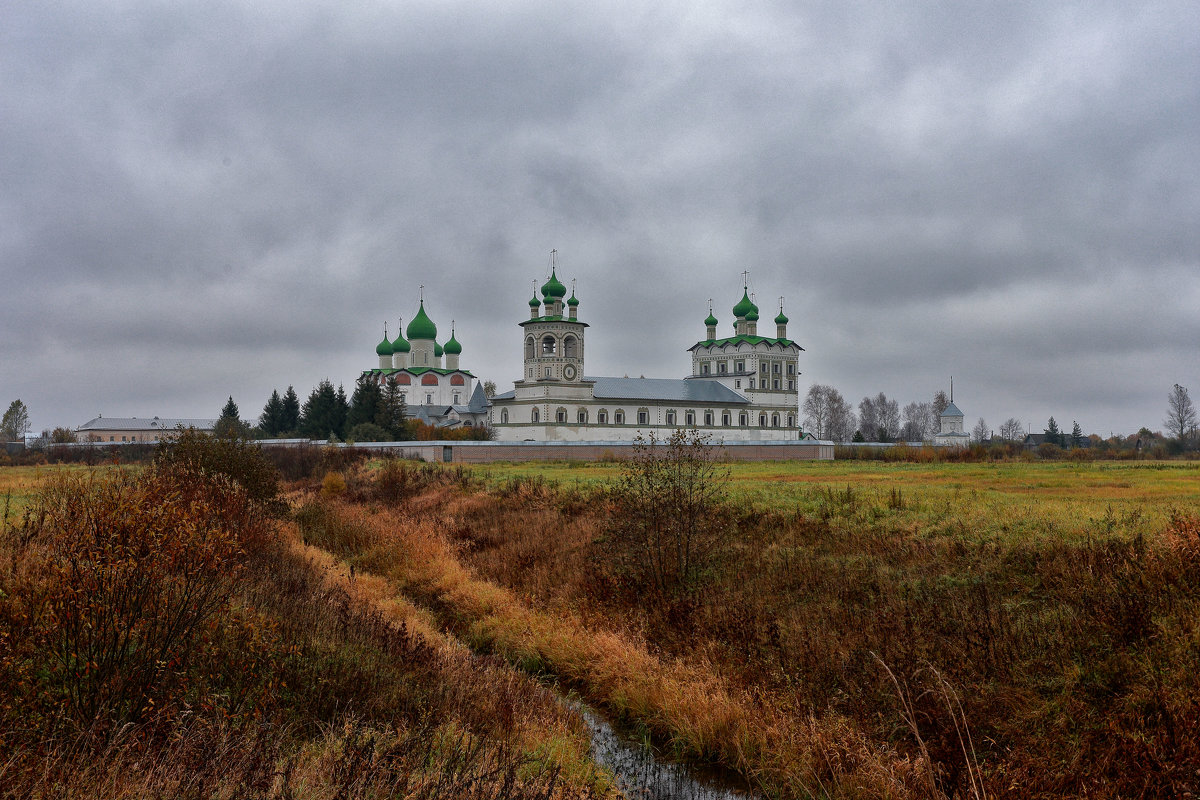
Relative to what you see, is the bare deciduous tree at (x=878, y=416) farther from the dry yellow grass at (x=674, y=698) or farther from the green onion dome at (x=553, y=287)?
the dry yellow grass at (x=674, y=698)

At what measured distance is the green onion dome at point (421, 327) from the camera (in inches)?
3765

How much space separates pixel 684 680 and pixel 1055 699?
4.10m

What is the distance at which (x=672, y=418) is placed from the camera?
85125 mm

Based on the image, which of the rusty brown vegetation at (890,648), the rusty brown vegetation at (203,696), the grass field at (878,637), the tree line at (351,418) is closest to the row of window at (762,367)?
the tree line at (351,418)

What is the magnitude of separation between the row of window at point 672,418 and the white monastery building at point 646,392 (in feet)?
0.32

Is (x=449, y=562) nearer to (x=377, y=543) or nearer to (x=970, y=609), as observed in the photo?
(x=377, y=543)

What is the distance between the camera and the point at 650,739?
31.9 ft

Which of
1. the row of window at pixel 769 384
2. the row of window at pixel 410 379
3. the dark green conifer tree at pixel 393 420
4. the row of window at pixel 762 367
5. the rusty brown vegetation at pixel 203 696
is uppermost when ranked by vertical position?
the row of window at pixel 762 367

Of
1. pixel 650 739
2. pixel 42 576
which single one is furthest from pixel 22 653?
pixel 650 739

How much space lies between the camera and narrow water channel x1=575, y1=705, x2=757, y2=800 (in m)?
8.34

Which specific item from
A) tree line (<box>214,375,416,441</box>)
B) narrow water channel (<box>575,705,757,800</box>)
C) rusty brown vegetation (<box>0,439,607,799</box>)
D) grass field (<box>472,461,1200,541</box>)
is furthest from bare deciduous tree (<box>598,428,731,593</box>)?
tree line (<box>214,375,416,441</box>)

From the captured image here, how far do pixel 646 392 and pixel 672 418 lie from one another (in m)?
3.73

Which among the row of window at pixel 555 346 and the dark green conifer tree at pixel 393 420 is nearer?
the dark green conifer tree at pixel 393 420

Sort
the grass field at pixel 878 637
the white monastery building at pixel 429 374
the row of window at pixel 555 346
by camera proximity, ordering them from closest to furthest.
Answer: the grass field at pixel 878 637 < the row of window at pixel 555 346 < the white monastery building at pixel 429 374
